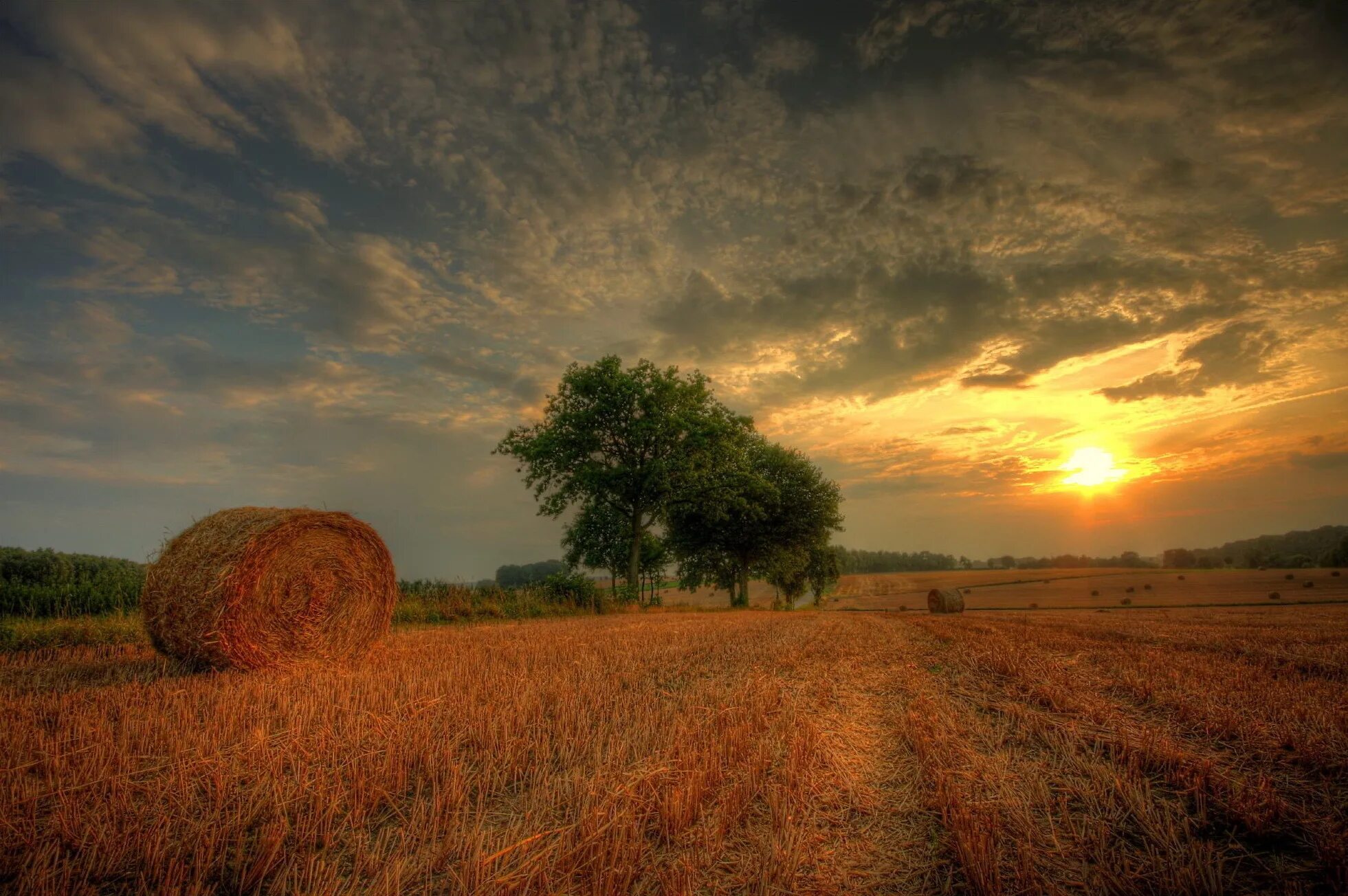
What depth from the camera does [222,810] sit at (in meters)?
3.16

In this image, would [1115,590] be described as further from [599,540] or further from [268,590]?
[268,590]

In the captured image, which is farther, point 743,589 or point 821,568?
point 821,568

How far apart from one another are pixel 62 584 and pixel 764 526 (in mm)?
30368

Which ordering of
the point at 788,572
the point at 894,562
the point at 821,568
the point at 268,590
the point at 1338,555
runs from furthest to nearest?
the point at 894,562, the point at 821,568, the point at 788,572, the point at 1338,555, the point at 268,590

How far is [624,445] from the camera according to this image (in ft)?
90.3

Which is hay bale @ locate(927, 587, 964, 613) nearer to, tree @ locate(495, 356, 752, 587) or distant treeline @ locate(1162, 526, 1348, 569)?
tree @ locate(495, 356, 752, 587)

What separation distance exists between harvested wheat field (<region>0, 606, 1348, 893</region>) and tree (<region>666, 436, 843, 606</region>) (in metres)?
27.5

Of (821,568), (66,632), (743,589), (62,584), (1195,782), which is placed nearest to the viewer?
(1195,782)

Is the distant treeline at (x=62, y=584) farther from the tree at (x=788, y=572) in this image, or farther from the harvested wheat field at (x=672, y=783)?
the tree at (x=788, y=572)

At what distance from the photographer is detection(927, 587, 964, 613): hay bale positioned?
29.4 meters

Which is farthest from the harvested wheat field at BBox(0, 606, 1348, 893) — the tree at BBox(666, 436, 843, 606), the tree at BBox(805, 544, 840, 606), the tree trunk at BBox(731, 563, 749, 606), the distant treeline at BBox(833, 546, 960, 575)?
the distant treeline at BBox(833, 546, 960, 575)

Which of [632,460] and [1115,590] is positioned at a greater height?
[632,460]

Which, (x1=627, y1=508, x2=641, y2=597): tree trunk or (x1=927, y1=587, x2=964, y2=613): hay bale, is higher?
(x1=627, y1=508, x2=641, y2=597): tree trunk

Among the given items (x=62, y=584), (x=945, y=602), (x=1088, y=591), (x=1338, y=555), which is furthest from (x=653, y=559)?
(x=1338, y=555)
